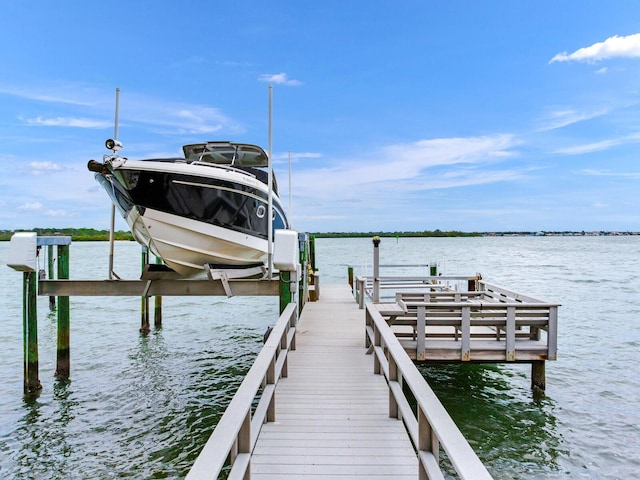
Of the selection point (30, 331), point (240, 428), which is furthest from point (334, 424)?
point (30, 331)

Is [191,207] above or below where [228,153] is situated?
below

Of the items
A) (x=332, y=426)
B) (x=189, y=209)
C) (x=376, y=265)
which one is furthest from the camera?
(x=189, y=209)

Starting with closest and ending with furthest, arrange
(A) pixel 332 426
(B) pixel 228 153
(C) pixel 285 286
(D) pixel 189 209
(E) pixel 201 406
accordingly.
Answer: (A) pixel 332 426
(C) pixel 285 286
(E) pixel 201 406
(D) pixel 189 209
(B) pixel 228 153

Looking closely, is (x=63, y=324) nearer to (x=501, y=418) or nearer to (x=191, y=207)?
(x=191, y=207)

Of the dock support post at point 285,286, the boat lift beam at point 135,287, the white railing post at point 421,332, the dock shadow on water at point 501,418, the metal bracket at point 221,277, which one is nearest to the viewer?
the dock shadow on water at point 501,418

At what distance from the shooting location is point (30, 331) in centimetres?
890

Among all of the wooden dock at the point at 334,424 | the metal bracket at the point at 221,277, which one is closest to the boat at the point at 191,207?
the metal bracket at the point at 221,277

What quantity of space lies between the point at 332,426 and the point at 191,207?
18.9ft

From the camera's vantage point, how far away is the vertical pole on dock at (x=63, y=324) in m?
9.70

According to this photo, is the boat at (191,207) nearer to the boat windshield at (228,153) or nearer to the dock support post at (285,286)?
the boat windshield at (228,153)

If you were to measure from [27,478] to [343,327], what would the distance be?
18.1 feet

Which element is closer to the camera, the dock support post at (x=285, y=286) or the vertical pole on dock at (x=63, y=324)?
the dock support post at (x=285, y=286)

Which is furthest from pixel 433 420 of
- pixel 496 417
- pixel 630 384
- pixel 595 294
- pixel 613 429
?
pixel 595 294

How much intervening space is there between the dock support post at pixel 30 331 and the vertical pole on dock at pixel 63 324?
30.6 inches
